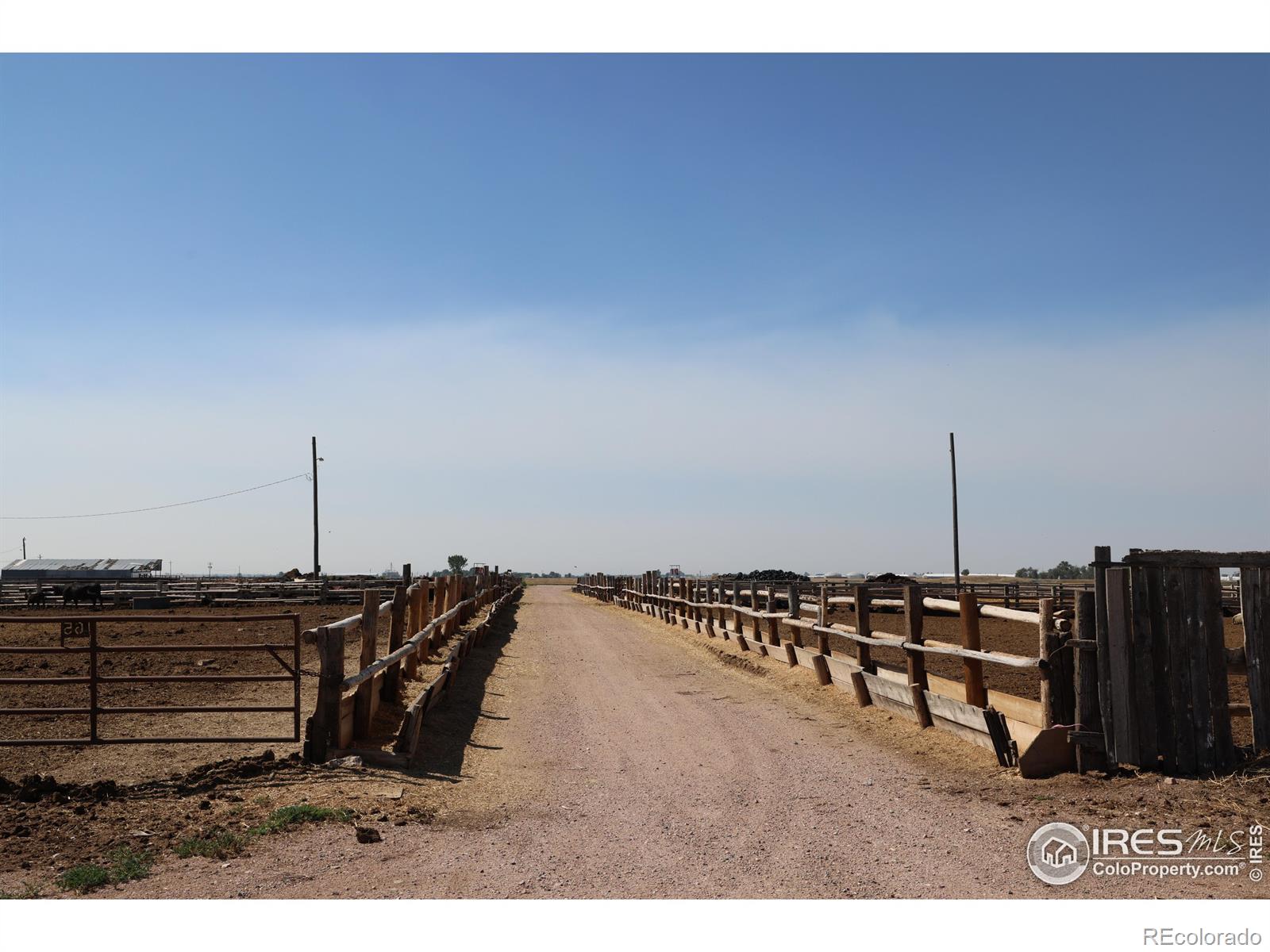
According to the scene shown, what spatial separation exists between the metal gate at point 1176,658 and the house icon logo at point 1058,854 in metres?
1.50

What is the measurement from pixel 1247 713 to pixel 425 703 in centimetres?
720

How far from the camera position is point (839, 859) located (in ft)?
18.9

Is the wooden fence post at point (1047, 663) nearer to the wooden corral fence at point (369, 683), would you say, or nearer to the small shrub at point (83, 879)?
the wooden corral fence at point (369, 683)

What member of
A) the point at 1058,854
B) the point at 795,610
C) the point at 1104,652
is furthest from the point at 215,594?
the point at 1058,854

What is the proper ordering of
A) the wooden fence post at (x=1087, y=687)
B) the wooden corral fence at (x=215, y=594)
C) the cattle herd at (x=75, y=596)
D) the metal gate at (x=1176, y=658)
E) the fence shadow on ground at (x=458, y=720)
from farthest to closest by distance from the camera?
1. the wooden corral fence at (x=215, y=594)
2. the cattle herd at (x=75, y=596)
3. the fence shadow on ground at (x=458, y=720)
4. the wooden fence post at (x=1087, y=687)
5. the metal gate at (x=1176, y=658)

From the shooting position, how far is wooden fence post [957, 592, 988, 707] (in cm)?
878

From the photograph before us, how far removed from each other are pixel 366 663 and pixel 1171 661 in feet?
23.9

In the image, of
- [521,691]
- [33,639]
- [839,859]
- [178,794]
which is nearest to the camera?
[839,859]

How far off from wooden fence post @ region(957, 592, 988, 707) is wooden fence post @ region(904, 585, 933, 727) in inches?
39.7

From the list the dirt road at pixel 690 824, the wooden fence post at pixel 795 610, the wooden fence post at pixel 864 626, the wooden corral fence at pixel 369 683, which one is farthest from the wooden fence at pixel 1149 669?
the wooden fence post at pixel 795 610

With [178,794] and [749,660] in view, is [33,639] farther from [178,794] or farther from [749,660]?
[178,794]

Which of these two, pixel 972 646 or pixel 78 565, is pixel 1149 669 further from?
pixel 78 565

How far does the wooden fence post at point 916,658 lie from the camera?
391 inches

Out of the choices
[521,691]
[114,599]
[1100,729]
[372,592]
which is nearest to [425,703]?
[372,592]
